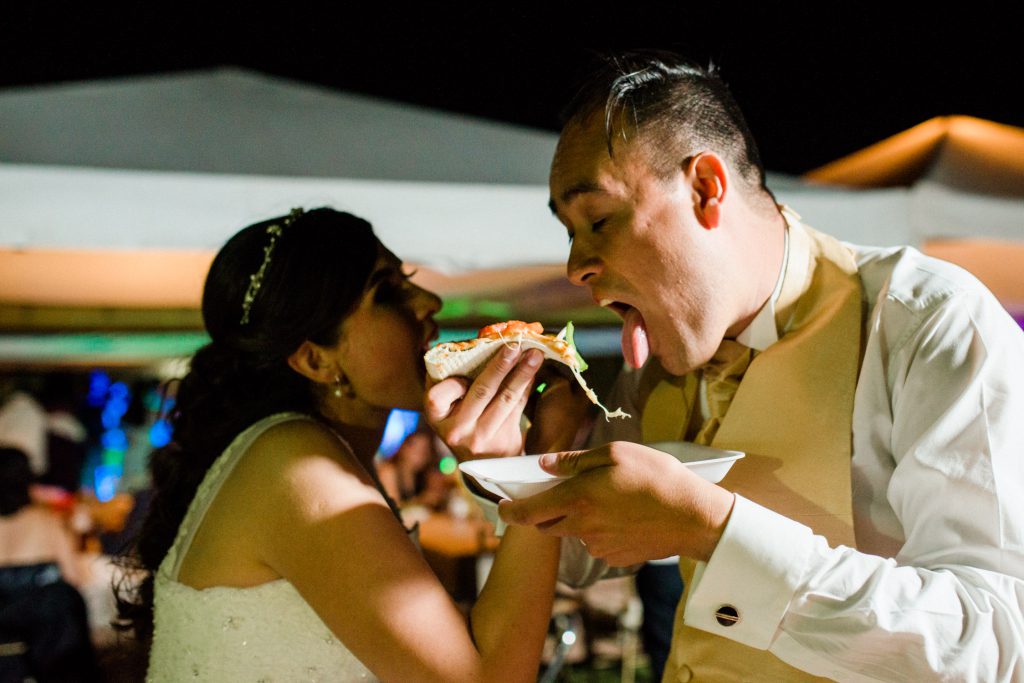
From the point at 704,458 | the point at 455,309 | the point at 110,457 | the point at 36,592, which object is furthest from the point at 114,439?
the point at 704,458

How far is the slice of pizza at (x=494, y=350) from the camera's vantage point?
65.6 inches

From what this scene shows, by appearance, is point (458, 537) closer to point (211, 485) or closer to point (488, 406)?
point (211, 485)

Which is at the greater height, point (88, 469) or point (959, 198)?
point (959, 198)

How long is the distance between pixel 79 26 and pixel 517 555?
526cm

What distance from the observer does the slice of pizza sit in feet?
5.47

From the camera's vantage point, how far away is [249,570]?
1821 mm

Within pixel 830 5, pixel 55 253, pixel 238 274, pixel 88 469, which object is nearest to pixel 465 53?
pixel 830 5

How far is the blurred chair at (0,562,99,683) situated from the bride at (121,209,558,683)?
7.32 feet

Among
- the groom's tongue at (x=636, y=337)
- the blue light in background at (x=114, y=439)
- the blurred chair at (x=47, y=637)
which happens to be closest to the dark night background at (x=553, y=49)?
the groom's tongue at (x=636, y=337)

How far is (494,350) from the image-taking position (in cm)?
172

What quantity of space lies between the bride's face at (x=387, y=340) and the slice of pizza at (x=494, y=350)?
1.16 ft

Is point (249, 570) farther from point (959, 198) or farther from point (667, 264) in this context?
point (959, 198)

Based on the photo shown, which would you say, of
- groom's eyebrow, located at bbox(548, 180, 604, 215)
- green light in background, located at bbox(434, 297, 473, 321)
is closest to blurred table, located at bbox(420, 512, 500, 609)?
green light in background, located at bbox(434, 297, 473, 321)

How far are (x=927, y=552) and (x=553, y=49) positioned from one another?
3.47m
